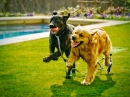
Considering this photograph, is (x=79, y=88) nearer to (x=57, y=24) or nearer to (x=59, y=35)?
(x=59, y=35)

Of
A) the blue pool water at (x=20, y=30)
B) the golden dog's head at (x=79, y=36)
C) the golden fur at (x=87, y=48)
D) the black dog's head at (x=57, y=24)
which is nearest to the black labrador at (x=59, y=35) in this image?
the black dog's head at (x=57, y=24)

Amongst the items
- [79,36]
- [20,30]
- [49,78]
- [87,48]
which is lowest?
[20,30]

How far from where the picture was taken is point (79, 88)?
15.2 feet

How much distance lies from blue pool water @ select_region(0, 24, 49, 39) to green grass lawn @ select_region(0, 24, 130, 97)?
6.28 metres

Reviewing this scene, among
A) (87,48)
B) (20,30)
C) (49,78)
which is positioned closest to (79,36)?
(87,48)

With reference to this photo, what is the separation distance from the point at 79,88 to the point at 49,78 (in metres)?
0.74

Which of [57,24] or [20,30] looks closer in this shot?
[57,24]

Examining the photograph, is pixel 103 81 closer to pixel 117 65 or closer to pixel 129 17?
pixel 117 65

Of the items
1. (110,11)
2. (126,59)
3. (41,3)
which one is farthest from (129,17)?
(126,59)

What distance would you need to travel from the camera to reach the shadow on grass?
439 cm

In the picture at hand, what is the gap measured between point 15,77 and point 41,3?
1696 cm

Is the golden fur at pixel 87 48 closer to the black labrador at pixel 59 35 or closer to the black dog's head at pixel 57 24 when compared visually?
the black labrador at pixel 59 35

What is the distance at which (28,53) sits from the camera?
7.41 m

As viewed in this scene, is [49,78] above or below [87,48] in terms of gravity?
below
